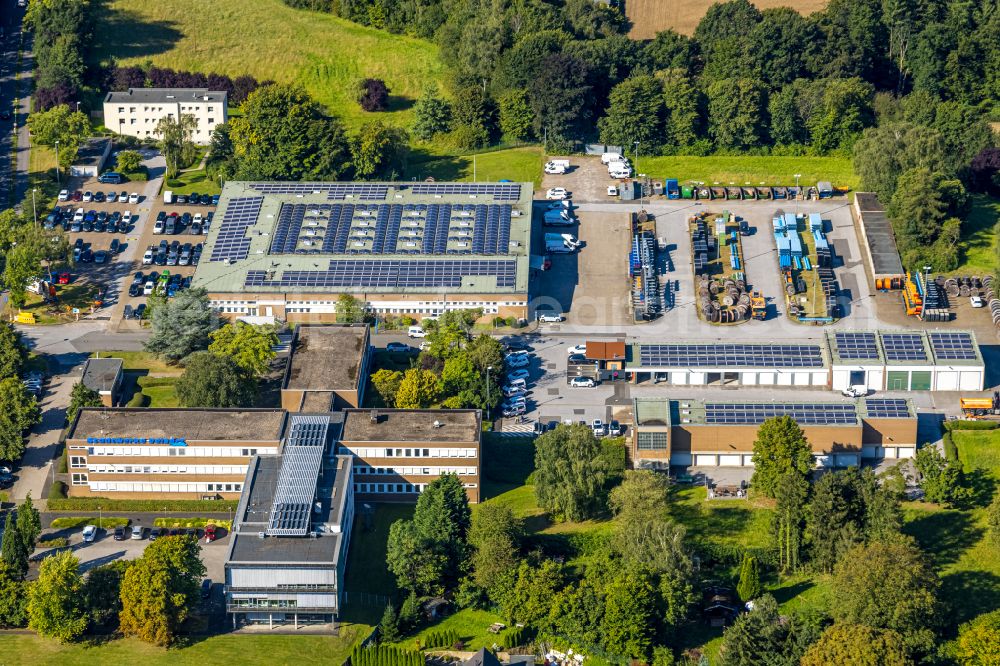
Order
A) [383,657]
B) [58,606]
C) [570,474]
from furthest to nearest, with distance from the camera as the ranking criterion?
[570,474]
[58,606]
[383,657]

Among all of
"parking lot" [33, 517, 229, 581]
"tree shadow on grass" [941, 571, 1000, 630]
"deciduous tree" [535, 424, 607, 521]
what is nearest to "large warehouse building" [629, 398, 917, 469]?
"deciduous tree" [535, 424, 607, 521]

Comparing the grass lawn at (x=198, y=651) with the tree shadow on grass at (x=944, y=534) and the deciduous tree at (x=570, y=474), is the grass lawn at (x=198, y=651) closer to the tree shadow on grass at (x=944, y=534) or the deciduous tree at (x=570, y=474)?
the deciduous tree at (x=570, y=474)

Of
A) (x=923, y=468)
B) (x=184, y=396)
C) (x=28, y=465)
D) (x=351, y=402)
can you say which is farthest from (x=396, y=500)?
(x=923, y=468)

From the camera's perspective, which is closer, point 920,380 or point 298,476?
point 298,476

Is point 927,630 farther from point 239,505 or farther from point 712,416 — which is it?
point 239,505

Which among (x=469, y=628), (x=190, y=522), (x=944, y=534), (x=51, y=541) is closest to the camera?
(x=469, y=628)

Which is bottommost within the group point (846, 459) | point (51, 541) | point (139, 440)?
point (51, 541)

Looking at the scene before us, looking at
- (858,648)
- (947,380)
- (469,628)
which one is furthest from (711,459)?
(858,648)

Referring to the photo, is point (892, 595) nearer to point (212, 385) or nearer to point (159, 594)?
point (159, 594)
